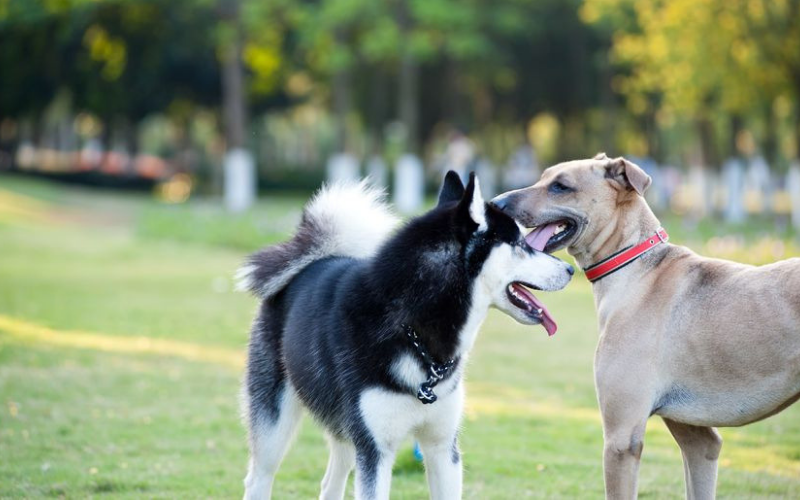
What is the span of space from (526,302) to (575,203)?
74 centimetres

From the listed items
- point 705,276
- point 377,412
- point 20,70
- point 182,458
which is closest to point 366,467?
point 377,412

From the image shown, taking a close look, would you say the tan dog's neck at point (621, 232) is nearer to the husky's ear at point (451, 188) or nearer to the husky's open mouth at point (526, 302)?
the husky's open mouth at point (526, 302)

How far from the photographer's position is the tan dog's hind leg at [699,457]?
18.2 ft

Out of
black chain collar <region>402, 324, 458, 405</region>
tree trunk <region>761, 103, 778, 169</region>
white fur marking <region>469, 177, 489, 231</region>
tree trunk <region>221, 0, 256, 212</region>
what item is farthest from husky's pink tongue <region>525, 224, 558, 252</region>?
tree trunk <region>761, 103, 778, 169</region>

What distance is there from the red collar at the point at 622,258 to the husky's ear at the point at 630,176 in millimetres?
280

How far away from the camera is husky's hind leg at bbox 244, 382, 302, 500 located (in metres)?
5.80

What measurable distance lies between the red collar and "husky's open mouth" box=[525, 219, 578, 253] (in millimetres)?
216

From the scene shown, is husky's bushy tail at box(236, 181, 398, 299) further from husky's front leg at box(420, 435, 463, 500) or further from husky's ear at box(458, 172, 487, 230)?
husky's front leg at box(420, 435, 463, 500)

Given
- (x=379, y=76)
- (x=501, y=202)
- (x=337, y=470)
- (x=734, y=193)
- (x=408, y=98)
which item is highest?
(x=501, y=202)

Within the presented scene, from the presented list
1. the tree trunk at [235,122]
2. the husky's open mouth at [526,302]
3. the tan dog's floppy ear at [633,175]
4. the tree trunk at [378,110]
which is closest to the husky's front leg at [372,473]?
the husky's open mouth at [526,302]

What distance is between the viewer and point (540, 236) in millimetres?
5688

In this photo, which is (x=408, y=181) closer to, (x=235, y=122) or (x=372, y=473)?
(x=235, y=122)

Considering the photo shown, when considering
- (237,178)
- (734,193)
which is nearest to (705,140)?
(734,193)

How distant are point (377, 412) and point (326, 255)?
134cm
